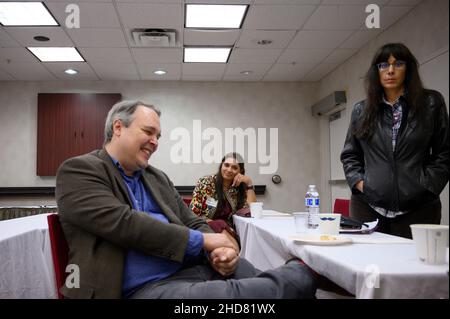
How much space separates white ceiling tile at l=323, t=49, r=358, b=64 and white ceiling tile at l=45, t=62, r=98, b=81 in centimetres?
303

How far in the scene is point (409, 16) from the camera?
362cm

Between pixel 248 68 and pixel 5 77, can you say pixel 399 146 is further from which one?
pixel 5 77

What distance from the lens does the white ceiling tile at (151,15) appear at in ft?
11.3

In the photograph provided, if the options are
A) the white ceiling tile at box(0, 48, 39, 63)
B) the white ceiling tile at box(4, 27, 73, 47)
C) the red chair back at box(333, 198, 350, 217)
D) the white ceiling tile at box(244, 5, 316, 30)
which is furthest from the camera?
the white ceiling tile at box(0, 48, 39, 63)

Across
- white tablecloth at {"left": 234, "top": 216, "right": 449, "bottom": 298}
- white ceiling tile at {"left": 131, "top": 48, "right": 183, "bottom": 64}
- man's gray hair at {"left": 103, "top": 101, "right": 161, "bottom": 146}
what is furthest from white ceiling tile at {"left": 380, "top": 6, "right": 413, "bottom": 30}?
man's gray hair at {"left": 103, "top": 101, "right": 161, "bottom": 146}

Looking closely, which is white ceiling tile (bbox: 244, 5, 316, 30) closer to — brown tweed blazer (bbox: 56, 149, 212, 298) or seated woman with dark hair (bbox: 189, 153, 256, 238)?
seated woman with dark hair (bbox: 189, 153, 256, 238)

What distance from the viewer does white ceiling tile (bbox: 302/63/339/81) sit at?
521 centimetres

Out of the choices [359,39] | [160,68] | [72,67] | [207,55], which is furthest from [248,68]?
[72,67]

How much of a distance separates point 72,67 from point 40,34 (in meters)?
1.13

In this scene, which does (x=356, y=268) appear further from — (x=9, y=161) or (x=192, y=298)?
(x=9, y=161)

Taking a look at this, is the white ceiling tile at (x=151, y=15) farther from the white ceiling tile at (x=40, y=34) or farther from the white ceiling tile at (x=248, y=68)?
the white ceiling tile at (x=248, y=68)

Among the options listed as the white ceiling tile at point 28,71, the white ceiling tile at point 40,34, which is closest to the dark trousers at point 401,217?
the white ceiling tile at point 40,34

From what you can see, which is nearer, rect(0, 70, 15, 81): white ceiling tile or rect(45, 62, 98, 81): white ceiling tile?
rect(45, 62, 98, 81): white ceiling tile
